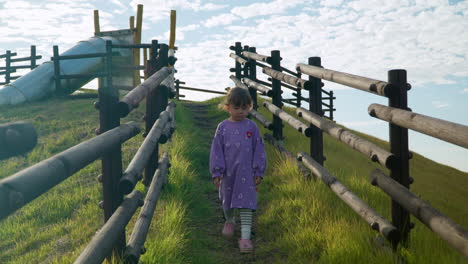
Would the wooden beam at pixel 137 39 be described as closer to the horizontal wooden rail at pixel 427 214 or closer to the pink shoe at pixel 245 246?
→ the pink shoe at pixel 245 246

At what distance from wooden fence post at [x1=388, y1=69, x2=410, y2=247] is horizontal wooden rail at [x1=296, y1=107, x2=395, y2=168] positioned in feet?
0.23

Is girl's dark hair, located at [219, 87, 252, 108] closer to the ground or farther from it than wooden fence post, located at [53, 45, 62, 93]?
closer to the ground

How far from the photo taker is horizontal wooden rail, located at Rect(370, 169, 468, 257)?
8.59 feet

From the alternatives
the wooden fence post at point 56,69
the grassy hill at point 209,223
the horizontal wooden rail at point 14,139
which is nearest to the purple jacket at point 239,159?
the grassy hill at point 209,223

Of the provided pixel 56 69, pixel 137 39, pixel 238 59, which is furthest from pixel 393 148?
pixel 137 39

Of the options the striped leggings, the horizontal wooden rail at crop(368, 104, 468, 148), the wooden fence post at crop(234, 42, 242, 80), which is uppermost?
the wooden fence post at crop(234, 42, 242, 80)

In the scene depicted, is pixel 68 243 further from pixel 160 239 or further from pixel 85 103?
pixel 85 103

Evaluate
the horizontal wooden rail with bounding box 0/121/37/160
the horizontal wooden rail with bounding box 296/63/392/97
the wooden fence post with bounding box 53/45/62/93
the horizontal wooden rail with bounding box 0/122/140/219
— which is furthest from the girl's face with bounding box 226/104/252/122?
the wooden fence post with bounding box 53/45/62/93

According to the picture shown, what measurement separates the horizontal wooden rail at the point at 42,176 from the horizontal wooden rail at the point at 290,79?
11.1 feet

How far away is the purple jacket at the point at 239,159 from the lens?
14.3 ft

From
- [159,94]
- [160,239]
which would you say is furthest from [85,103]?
[160,239]

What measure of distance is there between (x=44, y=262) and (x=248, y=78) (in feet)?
20.6

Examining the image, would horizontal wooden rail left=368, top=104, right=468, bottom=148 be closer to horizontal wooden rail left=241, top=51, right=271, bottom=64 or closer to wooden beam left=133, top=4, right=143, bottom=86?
horizontal wooden rail left=241, top=51, right=271, bottom=64

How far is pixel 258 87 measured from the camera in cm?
845
